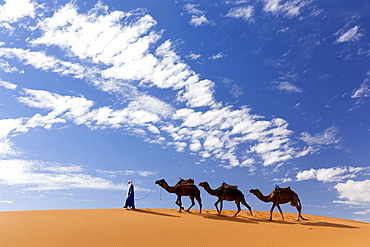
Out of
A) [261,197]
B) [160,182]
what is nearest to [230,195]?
[261,197]

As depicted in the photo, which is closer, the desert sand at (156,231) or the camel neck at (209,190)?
the desert sand at (156,231)

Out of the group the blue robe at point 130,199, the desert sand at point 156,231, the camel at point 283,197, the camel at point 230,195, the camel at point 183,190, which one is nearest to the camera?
the desert sand at point 156,231

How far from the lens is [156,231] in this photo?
17.2m

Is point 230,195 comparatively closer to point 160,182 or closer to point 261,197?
point 261,197

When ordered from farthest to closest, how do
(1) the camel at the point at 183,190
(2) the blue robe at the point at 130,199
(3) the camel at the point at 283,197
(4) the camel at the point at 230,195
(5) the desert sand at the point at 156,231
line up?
(1) the camel at the point at 183,190, (2) the blue robe at the point at 130,199, (4) the camel at the point at 230,195, (3) the camel at the point at 283,197, (5) the desert sand at the point at 156,231

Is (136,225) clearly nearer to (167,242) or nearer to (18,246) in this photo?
(167,242)

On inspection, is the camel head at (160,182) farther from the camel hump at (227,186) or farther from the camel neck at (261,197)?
the camel neck at (261,197)

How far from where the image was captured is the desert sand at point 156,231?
15.5 meters

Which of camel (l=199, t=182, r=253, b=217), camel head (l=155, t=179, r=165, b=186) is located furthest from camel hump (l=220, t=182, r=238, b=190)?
camel head (l=155, t=179, r=165, b=186)

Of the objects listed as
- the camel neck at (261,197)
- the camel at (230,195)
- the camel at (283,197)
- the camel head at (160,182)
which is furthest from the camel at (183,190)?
the camel at (283,197)

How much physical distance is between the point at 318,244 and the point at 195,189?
9082 mm

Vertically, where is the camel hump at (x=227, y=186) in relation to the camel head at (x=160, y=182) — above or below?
below

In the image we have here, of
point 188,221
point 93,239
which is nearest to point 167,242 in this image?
point 93,239

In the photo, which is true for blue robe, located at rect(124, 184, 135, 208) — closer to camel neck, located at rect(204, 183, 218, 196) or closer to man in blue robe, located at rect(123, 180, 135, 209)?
man in blue robe, located at rect(123, 180, 135, 209)
